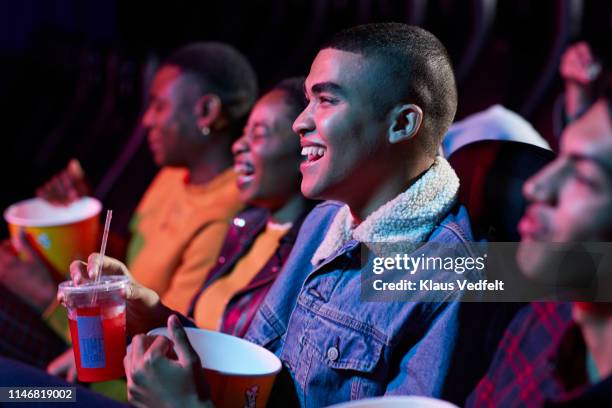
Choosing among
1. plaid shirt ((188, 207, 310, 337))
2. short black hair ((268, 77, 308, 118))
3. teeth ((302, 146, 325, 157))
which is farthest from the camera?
→ plaid shirt ((188, 207, 310, 337))

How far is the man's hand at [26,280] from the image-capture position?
1.76 m

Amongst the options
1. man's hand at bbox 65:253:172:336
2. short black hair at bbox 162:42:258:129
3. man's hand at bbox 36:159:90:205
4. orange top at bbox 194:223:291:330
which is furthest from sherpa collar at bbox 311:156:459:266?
man's hand at bbox 36:159:90:205

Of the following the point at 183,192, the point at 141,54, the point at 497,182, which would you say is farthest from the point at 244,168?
the point at 141,54

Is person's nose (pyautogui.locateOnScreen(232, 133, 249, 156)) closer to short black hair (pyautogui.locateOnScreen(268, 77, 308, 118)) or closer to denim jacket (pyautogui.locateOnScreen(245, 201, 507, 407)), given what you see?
short black hair (pyautogui.locateOnScreen(268, 77, 308, 118))

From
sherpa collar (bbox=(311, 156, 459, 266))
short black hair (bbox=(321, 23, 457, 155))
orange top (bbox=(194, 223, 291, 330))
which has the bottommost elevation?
orange top (bbox=(194, 223, 291, 330))

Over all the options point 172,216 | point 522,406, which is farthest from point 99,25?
point 522,406

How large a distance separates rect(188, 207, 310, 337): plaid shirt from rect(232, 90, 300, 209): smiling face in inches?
2.6

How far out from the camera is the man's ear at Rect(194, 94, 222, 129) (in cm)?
183

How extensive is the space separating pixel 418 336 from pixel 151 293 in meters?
0.42

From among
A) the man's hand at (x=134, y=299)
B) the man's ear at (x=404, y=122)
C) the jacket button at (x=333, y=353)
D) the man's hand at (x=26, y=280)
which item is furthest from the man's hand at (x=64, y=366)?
the man's ear at (x=404, y=122)

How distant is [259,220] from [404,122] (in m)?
0.64

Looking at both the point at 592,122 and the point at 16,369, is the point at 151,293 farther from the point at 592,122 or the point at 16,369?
the point at 592,122

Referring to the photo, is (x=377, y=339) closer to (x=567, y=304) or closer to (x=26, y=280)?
(x=567, y=304)

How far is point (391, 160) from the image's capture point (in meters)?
1.01
